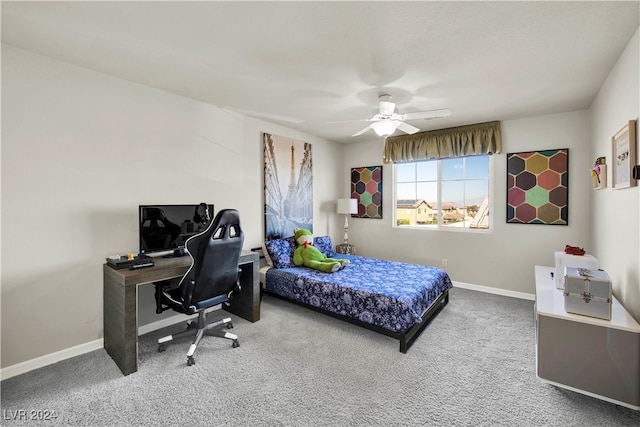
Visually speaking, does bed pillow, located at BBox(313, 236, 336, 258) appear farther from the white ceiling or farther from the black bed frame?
the white ceiling

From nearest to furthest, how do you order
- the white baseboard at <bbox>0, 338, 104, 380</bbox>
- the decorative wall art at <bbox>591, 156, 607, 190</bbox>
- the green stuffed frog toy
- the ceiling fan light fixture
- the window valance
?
the white baseboard at <bbox>0, 338, 104, 380</bbox> → the decorative wall art at <bbox>591, 156, 607, 190</bbox> → the ceiling fan light fixture → the green stuffed frog toy → the window valance

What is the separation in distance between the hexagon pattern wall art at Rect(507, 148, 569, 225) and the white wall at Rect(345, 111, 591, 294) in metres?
0.06

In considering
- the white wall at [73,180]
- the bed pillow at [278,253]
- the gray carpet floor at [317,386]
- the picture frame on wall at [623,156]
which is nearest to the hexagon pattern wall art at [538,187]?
the picture frame on wall at [623,156]

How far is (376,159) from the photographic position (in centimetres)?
523

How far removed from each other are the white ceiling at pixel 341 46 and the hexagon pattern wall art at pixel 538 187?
2.69ft

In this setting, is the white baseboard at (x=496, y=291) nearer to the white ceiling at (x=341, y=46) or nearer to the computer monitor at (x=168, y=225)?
the white ceiling at (x=341, y=46)

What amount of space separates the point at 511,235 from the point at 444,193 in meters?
1.10

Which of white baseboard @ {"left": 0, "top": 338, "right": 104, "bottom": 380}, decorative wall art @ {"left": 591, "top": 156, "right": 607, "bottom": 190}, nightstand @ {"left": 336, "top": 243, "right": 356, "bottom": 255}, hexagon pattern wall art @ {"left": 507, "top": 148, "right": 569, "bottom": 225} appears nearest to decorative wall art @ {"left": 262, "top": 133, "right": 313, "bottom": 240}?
nightstand @ {"left": 336, "top": 243, "right": 356, "bottom": 255}

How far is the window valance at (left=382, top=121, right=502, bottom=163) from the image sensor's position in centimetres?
404

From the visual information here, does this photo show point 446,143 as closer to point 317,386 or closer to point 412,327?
point 412,327

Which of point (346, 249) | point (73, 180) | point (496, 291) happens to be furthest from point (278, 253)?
point (496, 291)

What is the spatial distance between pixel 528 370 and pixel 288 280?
240 cm

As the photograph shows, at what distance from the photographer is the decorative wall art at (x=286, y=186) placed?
4.12 meters

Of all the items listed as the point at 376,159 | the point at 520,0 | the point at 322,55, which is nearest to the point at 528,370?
the point at 520,0
